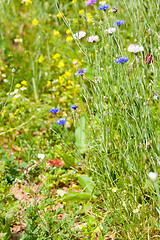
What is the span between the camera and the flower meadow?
148 cm

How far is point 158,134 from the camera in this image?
5.31ft

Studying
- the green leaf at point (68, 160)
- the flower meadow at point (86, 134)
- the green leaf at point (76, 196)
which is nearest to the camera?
the flower meadow at point (86, 134)

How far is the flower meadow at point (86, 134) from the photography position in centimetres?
148

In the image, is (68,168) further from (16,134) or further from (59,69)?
(59,69)

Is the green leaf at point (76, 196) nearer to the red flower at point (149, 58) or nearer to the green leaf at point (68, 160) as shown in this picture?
the green leaf at point (68, 160)

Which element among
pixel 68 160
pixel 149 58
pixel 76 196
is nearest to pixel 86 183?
pixel 76 196

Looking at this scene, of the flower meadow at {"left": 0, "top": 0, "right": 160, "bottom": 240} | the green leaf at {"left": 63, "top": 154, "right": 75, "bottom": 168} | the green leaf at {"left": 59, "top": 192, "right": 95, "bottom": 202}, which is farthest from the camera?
the green leaf at {"left": 63, "top": 154, "right": 75, "bottom": 168}

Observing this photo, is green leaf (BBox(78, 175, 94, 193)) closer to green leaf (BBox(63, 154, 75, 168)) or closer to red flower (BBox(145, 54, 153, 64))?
green leaf (BBox(63, 154, 75, 168))

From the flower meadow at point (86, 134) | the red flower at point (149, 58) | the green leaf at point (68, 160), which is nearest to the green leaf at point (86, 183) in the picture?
the flower meadow at point (86, 134)

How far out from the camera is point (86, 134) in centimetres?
181

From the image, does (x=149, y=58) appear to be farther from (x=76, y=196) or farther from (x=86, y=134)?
(x=76, y=196)

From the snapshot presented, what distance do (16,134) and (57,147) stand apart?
0.52 m

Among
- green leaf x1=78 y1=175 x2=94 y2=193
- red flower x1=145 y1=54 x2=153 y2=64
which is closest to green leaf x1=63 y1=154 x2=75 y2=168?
green leaf x1=78 y1=175 x2=94 y2=193

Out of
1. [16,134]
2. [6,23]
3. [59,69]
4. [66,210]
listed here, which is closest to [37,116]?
[16,134]
